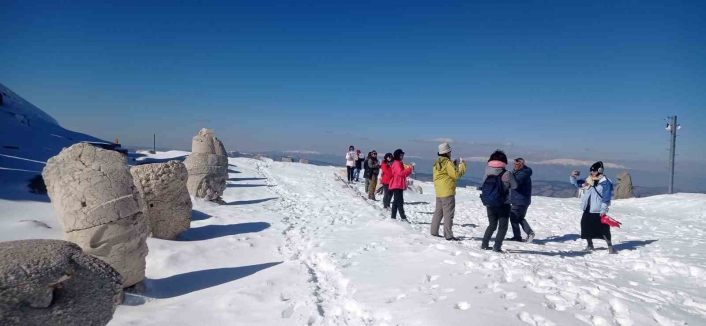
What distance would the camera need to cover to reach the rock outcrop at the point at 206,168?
516 inches

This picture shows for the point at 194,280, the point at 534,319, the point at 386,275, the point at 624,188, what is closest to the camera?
the point at 534,319

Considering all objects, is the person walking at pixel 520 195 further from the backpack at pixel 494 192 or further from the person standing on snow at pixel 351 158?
the person standing on snow at pixel 351 158

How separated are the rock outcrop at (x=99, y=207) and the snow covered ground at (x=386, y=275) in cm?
65

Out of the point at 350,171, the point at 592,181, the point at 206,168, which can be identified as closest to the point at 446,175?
the point at 592,181

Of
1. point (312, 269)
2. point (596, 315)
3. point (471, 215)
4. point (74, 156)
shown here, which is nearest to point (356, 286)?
point (312, 269)

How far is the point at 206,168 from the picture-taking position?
13328 mm

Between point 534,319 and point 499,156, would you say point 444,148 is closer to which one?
point 499,156

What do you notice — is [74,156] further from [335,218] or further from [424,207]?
[424,207]


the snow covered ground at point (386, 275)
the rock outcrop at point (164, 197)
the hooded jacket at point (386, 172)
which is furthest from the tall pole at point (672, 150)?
the rock outcrop at point (164, 197)

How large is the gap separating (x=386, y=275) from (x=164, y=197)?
17.0 ft

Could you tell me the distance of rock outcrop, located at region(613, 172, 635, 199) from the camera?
918 inches

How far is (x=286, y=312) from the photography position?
16.7ft

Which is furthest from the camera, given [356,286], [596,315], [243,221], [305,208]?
[305,208]

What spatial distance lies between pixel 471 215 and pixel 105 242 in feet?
37.5
